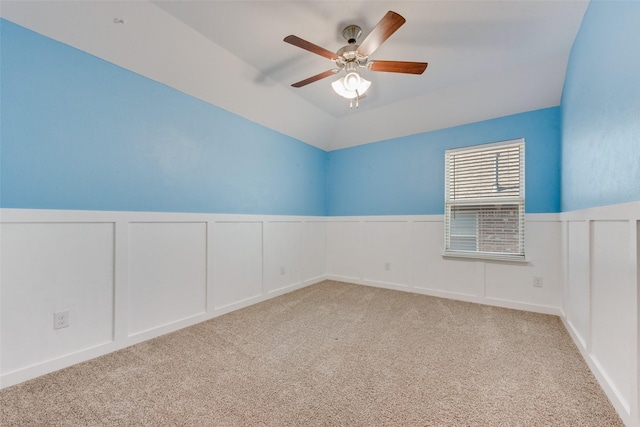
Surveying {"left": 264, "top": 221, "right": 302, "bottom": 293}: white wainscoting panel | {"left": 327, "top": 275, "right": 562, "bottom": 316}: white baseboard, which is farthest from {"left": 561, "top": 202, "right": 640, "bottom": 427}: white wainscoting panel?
{"left": 264, "top": 221, "right": 302, "bottom": 293}: white wainscoting panel

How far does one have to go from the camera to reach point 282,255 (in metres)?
3.70

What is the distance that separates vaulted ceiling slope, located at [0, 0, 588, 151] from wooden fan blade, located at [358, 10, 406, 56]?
0.93ft

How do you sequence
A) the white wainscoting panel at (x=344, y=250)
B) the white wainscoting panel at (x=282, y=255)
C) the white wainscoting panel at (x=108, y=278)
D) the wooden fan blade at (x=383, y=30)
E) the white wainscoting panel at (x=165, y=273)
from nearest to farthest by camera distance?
the wooden fan blade at (x=383, y=30) → the white wainscoting panel at (x=108, y=278) → the white wainscoting panel at (x=165, y=273) → the white wainscoting panel at (x=282, y=255) → the white wainscoting panel at (x=344, y=250)

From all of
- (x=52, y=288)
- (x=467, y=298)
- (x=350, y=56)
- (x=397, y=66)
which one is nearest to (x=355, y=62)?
(x=350, y=56)

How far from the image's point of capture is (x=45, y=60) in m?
1.81

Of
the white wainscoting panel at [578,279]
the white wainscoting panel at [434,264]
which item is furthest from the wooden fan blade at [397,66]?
the white wainscoting panel at [434,264]

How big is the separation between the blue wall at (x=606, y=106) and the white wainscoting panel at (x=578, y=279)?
242 mm

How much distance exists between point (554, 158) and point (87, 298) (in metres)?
4.60

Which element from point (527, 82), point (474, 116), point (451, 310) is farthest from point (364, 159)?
point (451, 310)

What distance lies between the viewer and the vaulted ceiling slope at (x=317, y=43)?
1.90 meters

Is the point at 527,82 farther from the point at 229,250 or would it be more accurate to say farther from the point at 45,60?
the point at 45,60

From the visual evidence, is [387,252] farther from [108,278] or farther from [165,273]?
[108,278]

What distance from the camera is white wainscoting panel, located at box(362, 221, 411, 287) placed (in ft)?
12.5

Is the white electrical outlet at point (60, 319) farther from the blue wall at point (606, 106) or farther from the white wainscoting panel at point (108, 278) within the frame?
the blue wall at point (606, 106)
